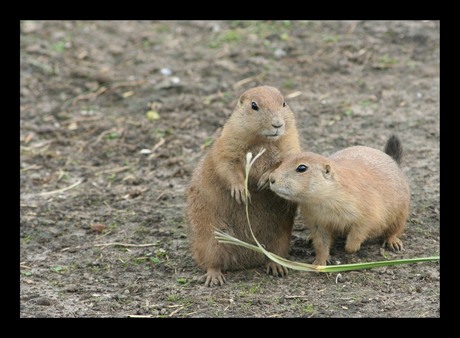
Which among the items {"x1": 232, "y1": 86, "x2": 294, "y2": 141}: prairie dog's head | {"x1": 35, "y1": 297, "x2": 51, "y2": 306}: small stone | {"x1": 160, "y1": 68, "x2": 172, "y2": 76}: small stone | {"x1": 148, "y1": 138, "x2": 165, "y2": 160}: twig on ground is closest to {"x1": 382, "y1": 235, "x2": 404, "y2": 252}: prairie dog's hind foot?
{"x1": 232, "y1": 86, "x2": 294, "y2": 141}: prairie dog's head

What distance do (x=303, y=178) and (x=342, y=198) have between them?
0.37m

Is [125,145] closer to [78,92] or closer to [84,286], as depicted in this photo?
[78,92]

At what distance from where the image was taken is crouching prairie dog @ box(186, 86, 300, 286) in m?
6.49

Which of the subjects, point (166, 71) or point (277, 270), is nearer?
point (277, 270)

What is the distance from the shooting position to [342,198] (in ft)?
21.2

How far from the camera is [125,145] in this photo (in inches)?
371

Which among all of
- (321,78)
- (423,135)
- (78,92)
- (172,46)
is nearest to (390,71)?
(321,78)

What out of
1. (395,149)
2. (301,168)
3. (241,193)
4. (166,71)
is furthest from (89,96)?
(301,168)

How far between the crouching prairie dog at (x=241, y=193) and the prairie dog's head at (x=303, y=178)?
197 millimetres

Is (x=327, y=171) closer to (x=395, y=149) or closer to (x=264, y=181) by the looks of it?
(x=264, y=181)

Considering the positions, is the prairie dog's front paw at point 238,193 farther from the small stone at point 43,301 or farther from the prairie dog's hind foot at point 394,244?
the small stone at point 43,301

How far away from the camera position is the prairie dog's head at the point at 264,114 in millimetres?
6332

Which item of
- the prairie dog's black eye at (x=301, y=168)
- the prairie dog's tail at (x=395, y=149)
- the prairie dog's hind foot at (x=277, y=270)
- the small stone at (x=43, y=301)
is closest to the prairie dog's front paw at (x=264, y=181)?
the prairie dog's black eye at (x=301, y=168)
